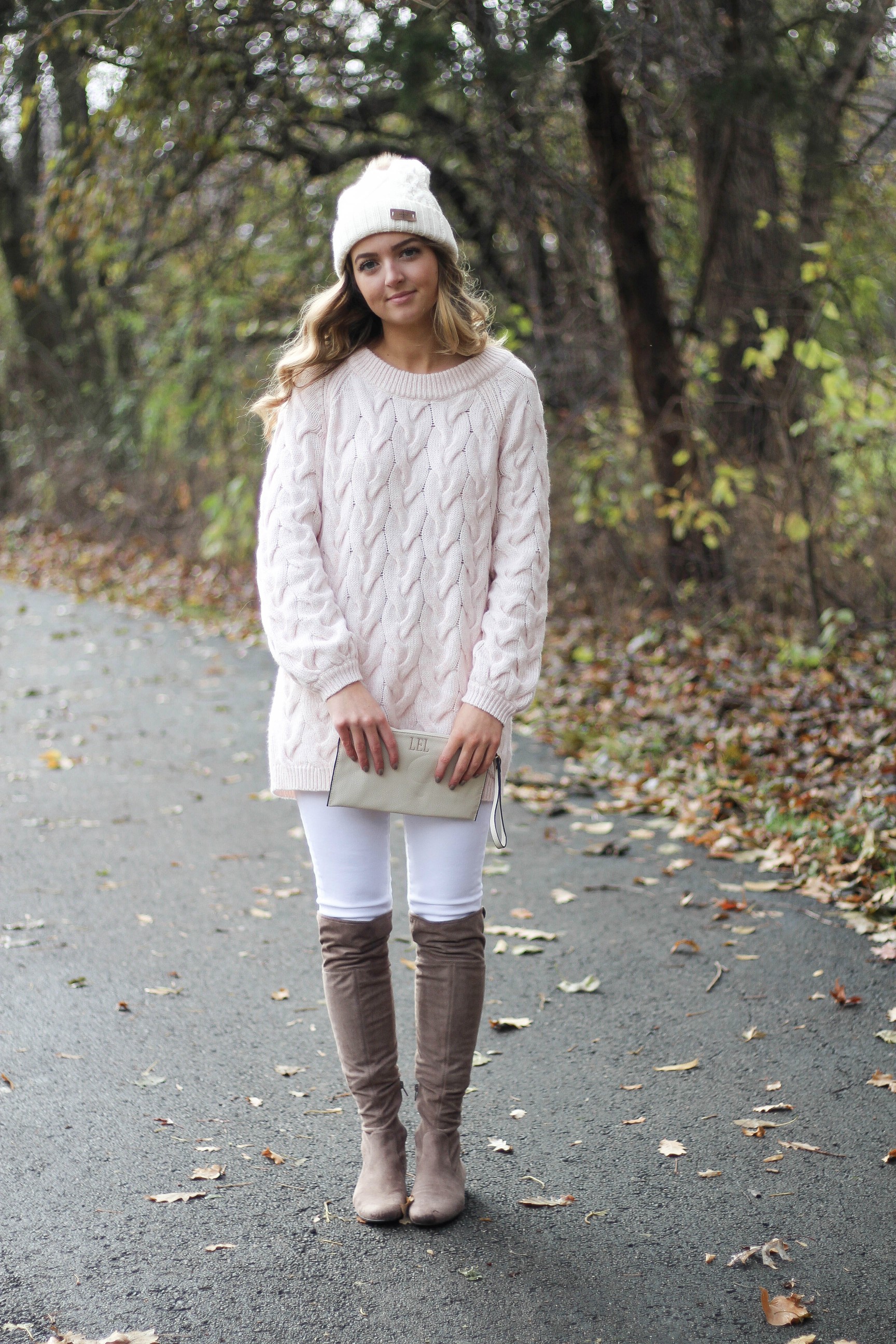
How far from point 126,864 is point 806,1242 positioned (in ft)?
10.7

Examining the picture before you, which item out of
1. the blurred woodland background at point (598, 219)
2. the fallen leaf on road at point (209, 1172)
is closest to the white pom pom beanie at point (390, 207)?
the fallen leaf on road at point (209, 1172)

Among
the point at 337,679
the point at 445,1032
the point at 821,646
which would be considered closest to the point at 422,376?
the point at 337,679

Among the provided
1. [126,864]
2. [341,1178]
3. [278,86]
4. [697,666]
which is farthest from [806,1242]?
[278,86]

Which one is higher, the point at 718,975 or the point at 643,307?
the point at 643,307

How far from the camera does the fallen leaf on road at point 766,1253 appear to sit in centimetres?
244

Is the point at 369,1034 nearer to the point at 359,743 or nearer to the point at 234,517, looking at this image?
the point at 359,743

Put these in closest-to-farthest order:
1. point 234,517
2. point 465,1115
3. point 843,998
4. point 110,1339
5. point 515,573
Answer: point 110,1339 < point 515,573 < point 465,1115 < point 843,998 < point 234,517

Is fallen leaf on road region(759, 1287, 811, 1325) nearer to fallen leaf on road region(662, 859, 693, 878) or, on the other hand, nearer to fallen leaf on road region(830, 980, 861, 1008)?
fallen leaf on road region(830, 980, 861, 1008)

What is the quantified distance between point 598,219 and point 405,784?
7.18 meters

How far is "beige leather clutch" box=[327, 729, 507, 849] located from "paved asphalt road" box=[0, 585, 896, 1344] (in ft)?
2.94

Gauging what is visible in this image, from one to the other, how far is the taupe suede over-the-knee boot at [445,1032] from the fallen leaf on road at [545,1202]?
152mm

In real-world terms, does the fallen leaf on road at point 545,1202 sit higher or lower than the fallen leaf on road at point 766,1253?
lower

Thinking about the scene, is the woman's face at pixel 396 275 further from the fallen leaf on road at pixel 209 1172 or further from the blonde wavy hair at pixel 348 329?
the fallen leaf on road at pixel 209 1172

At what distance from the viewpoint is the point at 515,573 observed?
255 cm
